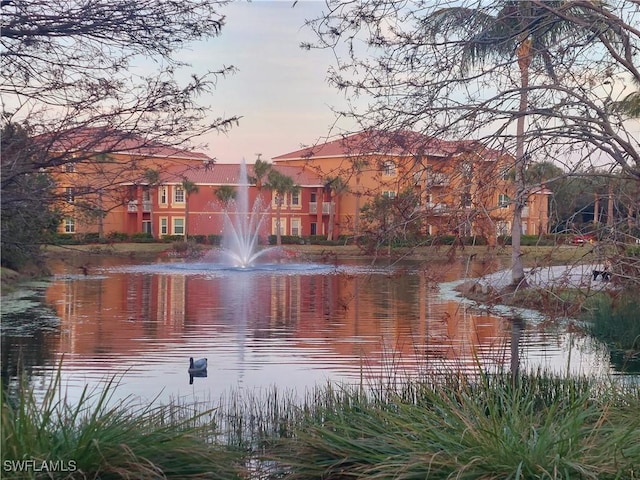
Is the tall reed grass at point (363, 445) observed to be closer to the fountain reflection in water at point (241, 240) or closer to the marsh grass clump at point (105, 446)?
the marsh grass clump at point (105, 446)

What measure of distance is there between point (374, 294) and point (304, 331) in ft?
29.4

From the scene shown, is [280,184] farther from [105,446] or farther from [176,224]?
[105,446]

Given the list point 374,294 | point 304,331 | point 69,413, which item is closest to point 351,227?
point 69,413

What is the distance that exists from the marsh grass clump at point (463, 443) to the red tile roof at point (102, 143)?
2.57m

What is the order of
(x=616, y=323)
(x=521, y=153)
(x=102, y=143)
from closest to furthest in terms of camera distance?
(x=102, y=143) → (x=521, y=153) → (x=616, y=323)

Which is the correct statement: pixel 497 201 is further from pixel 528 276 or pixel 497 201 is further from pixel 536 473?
pixel 536 473

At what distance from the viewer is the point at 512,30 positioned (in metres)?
8.04

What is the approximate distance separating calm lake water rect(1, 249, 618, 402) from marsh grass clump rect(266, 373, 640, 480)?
74cm

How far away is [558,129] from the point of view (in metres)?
7.77

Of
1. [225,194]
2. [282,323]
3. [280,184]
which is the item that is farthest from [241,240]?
[282,323]

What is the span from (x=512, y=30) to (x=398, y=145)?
158 cm

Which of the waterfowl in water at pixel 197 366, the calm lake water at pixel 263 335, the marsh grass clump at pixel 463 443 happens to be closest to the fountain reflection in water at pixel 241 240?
the calm lake water at pixel 263 335

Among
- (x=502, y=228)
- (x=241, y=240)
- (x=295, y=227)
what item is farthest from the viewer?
(x=295, y=227)

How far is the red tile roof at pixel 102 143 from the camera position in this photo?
6988 millimetres
